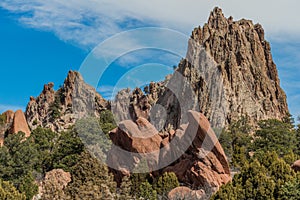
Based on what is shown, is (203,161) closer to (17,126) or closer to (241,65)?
(17,126)

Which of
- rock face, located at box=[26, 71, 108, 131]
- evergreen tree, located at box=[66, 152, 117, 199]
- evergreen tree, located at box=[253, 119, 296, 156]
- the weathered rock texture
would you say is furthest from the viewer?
rock face, located at box=[26, 71, 108, 131]

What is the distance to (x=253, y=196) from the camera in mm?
21578

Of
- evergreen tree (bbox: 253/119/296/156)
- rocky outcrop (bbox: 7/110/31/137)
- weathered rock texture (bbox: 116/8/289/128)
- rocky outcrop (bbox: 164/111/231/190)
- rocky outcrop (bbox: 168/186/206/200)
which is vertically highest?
weathered rock texture (bbox: 116/8/289/128)

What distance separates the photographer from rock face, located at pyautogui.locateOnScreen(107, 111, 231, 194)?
2822 cm

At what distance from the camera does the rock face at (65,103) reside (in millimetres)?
85688

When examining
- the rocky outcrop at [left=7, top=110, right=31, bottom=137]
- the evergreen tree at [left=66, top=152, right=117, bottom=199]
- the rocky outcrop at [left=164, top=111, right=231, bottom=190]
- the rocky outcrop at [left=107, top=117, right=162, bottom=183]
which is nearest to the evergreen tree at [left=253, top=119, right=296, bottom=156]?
the rocky outcrop at [left=107, top=117, right=162, bottom=183]

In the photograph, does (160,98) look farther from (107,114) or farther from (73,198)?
(73,198)

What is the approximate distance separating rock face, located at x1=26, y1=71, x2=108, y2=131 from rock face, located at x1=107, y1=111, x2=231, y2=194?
2076 inches

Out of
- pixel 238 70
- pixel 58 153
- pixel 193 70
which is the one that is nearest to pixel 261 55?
pixel 238 70

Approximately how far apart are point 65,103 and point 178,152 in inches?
2399

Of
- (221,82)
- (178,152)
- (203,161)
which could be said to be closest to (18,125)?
(221,82)

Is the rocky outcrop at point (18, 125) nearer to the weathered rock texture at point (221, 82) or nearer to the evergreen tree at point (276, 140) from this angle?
the weathered rock texture at point (221, 82)

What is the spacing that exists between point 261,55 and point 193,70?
561 inches

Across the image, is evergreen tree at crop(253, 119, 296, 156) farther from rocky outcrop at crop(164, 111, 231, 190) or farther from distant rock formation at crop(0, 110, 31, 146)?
distant rock formation at crop(0, 110, 31, 146)
